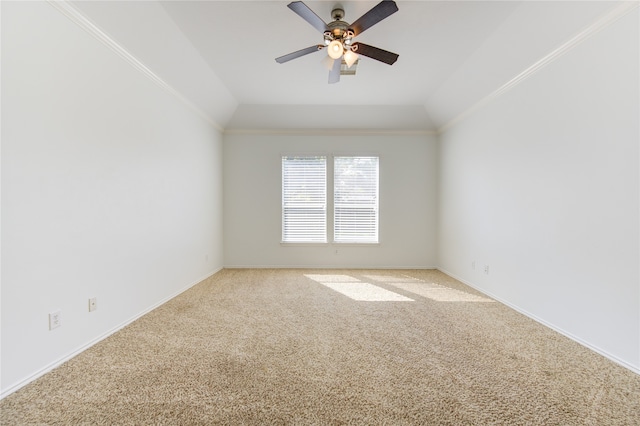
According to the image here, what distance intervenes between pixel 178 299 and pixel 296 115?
3.49 m

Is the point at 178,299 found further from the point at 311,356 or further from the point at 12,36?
the point at 12,36

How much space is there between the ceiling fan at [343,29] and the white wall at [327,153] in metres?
2.59

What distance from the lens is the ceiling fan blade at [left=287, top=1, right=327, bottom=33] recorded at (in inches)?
81.7

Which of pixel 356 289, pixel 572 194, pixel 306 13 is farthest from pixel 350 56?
pixel 356 289

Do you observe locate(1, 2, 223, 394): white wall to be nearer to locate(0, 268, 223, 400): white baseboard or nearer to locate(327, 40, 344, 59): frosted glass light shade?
Answer: locate(0, 268, 223, 400): white baseboard

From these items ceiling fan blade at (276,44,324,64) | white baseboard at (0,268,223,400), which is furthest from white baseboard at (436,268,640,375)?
white baseboard at (0,268,223,400)

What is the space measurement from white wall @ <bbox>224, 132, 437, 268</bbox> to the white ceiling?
2.28 feet

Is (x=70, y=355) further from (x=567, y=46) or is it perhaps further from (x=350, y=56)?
(x=567, y=46)

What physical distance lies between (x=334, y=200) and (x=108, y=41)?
387 centimetres

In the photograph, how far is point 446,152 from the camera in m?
4.96

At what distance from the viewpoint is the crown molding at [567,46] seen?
1995 millimetres

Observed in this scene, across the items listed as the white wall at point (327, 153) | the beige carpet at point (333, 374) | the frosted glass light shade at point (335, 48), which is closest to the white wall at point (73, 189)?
the beige carpet at point (333, 374)

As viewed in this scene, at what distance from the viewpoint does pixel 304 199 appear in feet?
17.6

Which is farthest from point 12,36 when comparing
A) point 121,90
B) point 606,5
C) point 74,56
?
point 606,5
